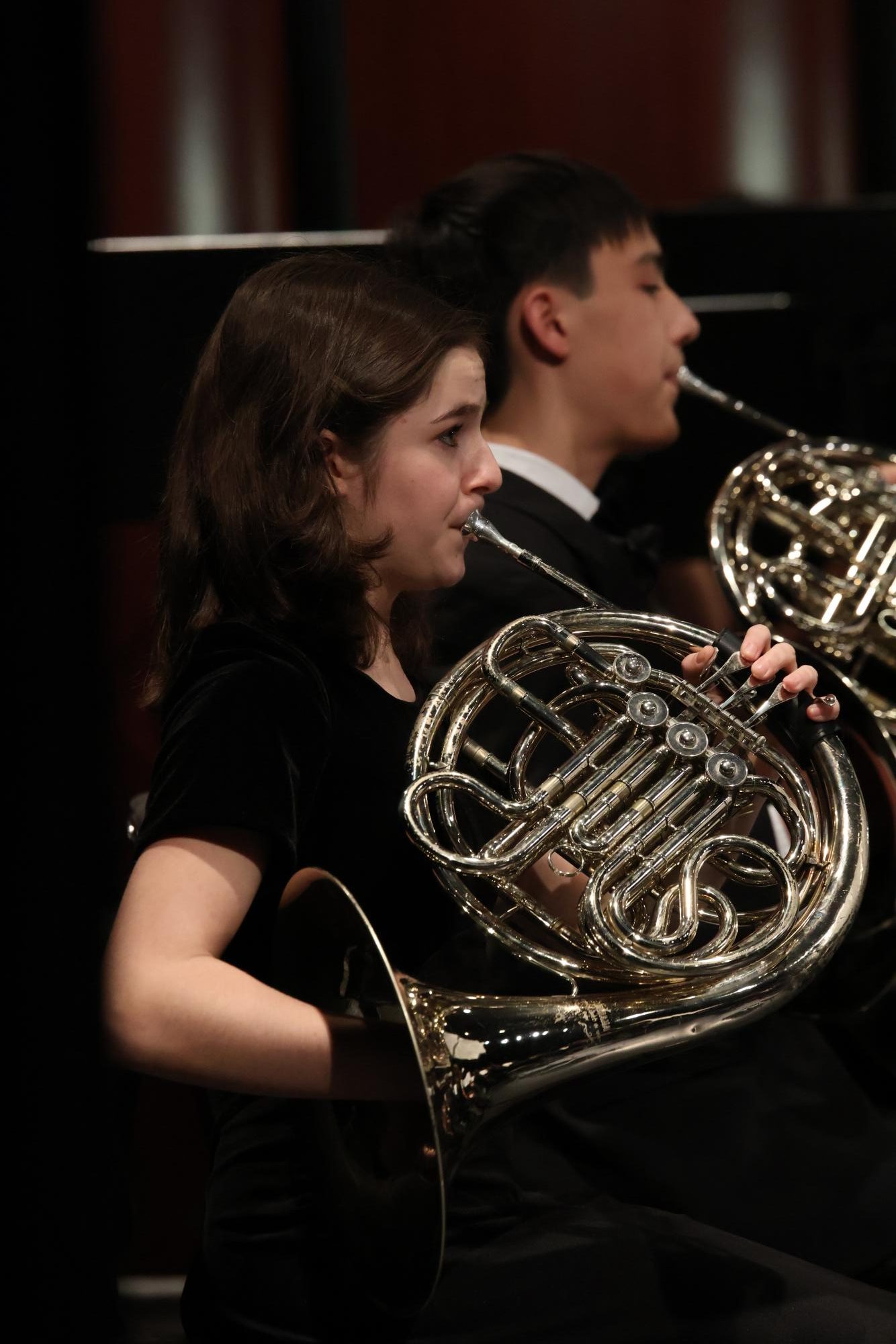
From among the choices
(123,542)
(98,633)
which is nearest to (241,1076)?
(98,633)

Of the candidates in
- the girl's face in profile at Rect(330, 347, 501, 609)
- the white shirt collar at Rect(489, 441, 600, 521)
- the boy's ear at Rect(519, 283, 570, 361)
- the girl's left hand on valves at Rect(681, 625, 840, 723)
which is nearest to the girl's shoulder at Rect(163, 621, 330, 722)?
the girl's face in profile at Rect(330, 347, 501, 609)

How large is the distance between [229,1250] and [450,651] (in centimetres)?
54

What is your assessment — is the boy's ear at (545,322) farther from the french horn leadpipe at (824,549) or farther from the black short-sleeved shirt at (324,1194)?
the black short-sleeved shirt at (324,1194)

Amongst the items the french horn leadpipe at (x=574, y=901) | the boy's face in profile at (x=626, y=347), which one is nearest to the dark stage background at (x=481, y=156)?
the boy's face in profile at (x=626, y=347)

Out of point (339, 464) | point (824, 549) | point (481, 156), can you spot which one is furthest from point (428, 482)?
point (481, 156)

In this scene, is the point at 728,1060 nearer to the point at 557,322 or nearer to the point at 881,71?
the point at 557,322

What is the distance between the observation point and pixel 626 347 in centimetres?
154

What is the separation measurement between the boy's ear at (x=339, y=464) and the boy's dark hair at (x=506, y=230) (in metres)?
0.48

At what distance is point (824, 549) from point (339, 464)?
0.75 meters

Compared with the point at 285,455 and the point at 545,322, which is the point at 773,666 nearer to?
the point at 285,455

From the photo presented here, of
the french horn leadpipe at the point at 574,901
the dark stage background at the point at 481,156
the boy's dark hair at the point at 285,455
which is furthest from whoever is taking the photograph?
the dark stage background at the point at 481,156

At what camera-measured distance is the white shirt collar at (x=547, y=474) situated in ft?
4.83

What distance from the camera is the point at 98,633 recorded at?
0.65m

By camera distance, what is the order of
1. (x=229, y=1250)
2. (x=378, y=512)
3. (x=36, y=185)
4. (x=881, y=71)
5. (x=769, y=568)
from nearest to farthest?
(x=36, y=185), (x=229, y=1250), (x=378, y=512), (x=769, y=568), (x=881, y=71)
